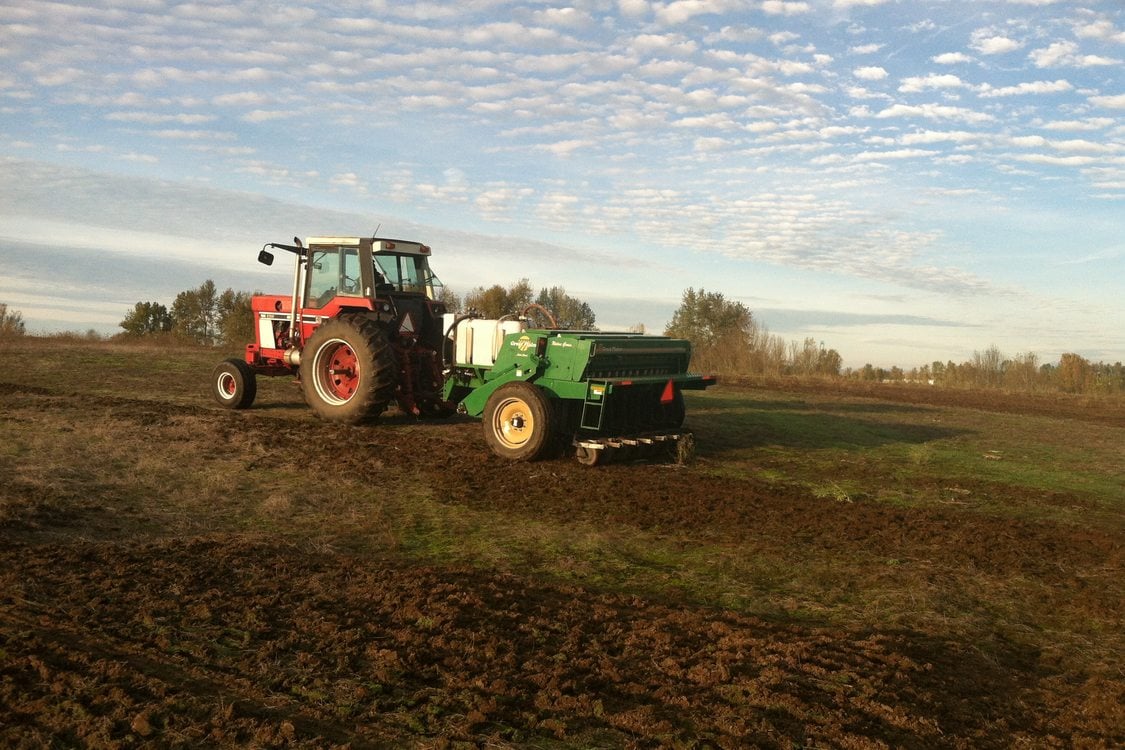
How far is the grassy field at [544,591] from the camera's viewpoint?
11.6ft

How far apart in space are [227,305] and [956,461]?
32.0 metres

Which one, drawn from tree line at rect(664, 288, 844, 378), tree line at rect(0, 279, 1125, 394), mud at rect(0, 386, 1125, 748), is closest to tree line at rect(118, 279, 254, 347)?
tree line at rect(0, 279, 1125, 394)

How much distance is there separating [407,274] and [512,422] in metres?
3.52

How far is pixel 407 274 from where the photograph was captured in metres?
12.5

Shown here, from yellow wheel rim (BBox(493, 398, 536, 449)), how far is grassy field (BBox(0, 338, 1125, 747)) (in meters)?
0.36

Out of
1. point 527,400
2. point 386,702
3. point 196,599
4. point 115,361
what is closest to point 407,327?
point 527,400

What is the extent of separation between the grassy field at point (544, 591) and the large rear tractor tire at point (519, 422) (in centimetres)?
33

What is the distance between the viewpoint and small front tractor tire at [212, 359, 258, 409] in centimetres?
1323

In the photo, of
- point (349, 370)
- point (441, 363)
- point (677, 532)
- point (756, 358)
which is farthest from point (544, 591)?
point (756, 358)

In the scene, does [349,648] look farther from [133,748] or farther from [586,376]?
[586,376]

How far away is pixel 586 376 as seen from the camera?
9766mm

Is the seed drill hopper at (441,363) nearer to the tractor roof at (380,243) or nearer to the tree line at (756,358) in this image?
the tractor roof at (380,243)

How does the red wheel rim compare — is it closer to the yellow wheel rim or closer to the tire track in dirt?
the yellow wheel rim

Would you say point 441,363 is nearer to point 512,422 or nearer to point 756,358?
point 512,422
